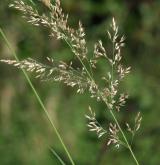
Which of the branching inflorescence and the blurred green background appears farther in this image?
the blurred green background

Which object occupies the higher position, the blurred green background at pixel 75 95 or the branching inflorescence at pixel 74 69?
the branching inflorescence at pixel 74 69

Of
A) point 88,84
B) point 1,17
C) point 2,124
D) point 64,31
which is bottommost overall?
point 2,124

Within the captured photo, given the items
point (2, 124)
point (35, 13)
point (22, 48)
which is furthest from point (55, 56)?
point (35, 13)

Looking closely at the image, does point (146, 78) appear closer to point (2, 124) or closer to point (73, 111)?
point (73, 111)

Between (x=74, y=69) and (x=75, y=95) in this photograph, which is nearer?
(x=74, y=69)

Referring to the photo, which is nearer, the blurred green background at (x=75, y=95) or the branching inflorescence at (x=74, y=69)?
the branching inflorescence at (x=74, y=69)

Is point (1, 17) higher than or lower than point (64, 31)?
lower

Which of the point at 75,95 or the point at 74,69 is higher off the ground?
the point at 74,69

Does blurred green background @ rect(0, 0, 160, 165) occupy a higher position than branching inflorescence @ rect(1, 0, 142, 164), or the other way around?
branching inflorescence @ rect(1, 0, 142, 164)
